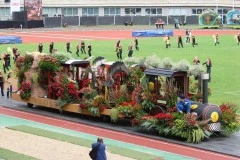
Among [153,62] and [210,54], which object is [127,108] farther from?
[210,54]

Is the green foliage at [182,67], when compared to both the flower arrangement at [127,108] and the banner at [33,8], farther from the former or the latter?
the banner at [33,8]

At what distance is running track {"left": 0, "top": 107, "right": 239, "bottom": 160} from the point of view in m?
17.9

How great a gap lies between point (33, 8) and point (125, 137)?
64.8m

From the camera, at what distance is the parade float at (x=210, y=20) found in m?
85.8

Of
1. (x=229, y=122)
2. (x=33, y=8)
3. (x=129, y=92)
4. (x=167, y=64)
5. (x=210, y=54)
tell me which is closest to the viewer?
(x=229, y=122)

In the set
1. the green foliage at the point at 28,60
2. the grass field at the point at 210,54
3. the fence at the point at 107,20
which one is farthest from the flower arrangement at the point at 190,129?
the fence at the point at 107,20

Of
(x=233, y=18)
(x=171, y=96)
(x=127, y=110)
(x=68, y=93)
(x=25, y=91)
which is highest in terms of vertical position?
(x=233, y=18)

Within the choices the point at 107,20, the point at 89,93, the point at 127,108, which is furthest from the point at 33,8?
the point at 127,108

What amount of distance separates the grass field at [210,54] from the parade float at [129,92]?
214 inches

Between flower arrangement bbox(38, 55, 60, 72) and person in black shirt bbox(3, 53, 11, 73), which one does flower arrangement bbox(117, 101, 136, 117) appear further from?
person in black shirt bbox(3, 53, 11, 73)

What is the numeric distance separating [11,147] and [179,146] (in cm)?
536

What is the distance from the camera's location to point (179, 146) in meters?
19.0

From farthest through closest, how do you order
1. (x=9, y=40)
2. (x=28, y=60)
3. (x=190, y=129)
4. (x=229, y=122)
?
(x=9, y=40)
(x=28, y=60)
(x=229, y=122)
(x=190, y=129)

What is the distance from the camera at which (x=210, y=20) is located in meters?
86.4
